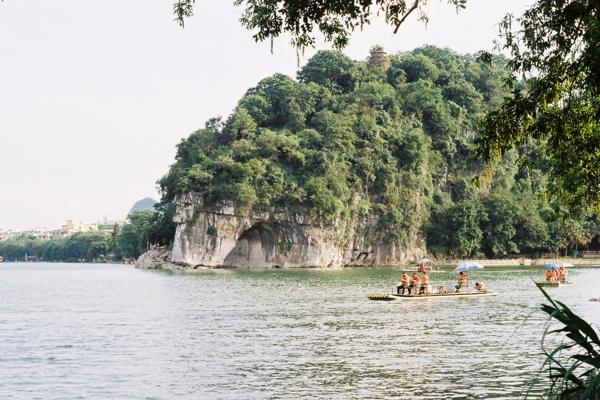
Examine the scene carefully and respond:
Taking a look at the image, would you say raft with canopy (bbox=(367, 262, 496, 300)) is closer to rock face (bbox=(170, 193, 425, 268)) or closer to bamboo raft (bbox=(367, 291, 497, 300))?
bamboo raft (bbox=(367, 291, 497, 300))

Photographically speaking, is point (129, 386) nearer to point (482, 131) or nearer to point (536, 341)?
point (482, 131)

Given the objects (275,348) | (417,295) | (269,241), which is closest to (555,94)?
(275,348)

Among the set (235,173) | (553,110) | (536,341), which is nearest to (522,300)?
(536,341)

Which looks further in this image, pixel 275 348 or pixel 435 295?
pixel 435 295

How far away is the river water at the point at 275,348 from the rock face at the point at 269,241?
53.0 metres

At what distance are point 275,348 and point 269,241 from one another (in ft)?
261

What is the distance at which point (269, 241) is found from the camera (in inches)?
4139

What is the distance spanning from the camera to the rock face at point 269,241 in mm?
100062

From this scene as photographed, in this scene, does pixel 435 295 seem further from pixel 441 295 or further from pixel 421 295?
pixel 421 295

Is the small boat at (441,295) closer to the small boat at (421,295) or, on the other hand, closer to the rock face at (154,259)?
the small boat at (421,295)

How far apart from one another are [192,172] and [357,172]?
78.6 ft

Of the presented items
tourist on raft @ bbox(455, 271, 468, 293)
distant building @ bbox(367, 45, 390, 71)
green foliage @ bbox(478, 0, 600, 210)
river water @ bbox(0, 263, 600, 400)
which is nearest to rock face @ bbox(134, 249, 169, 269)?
distant building @ bbox(367, 45, 390, 71)

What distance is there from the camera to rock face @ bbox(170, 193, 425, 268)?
100 metres

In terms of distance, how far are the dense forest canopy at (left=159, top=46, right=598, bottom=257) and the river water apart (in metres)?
54.9
